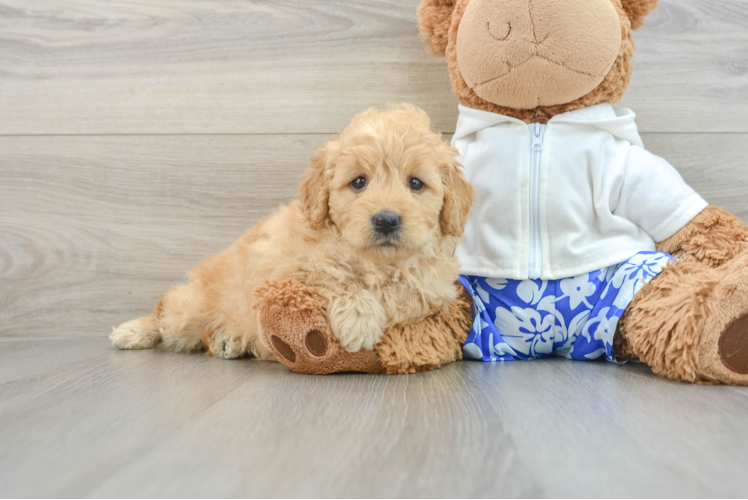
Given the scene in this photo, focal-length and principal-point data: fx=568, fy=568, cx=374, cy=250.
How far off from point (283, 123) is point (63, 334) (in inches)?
39.8

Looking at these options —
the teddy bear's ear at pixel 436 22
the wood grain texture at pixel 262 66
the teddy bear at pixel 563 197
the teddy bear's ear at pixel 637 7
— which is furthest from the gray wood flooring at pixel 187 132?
the teddy bear's ear at pixel 637 7

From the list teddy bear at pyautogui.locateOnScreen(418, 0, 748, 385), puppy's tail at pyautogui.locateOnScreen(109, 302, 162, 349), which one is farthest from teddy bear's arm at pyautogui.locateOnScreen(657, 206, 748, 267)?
puppy's tail at pyautogui.locateOnScreen(109, 302, 162, 349)

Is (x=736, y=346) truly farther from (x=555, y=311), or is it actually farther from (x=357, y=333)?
(x=357, y=333)

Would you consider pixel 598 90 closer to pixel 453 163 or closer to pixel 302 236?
pixel 453 163

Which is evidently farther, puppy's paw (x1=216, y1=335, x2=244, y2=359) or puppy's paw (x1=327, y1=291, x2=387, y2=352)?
puppy's paw (x1=216, y1=335, x2=244, y2=359)

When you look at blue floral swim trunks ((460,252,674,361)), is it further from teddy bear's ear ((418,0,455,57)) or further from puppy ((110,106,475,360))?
teddy bear's ear ((418,0,455,57))

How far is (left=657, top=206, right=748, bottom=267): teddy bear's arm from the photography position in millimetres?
1231

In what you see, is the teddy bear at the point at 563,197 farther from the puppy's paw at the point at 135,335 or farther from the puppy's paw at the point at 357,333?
the puppy's paw at the point at 135,335

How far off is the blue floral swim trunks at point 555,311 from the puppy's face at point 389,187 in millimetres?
233

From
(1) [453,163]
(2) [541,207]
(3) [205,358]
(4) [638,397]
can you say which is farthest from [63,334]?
(4) [638,397]

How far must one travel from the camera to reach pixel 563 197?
1.33m

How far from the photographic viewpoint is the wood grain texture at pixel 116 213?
1812mm

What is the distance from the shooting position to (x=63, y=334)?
1.88m

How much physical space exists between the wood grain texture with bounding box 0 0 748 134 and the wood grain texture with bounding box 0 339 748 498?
2.93 feet
